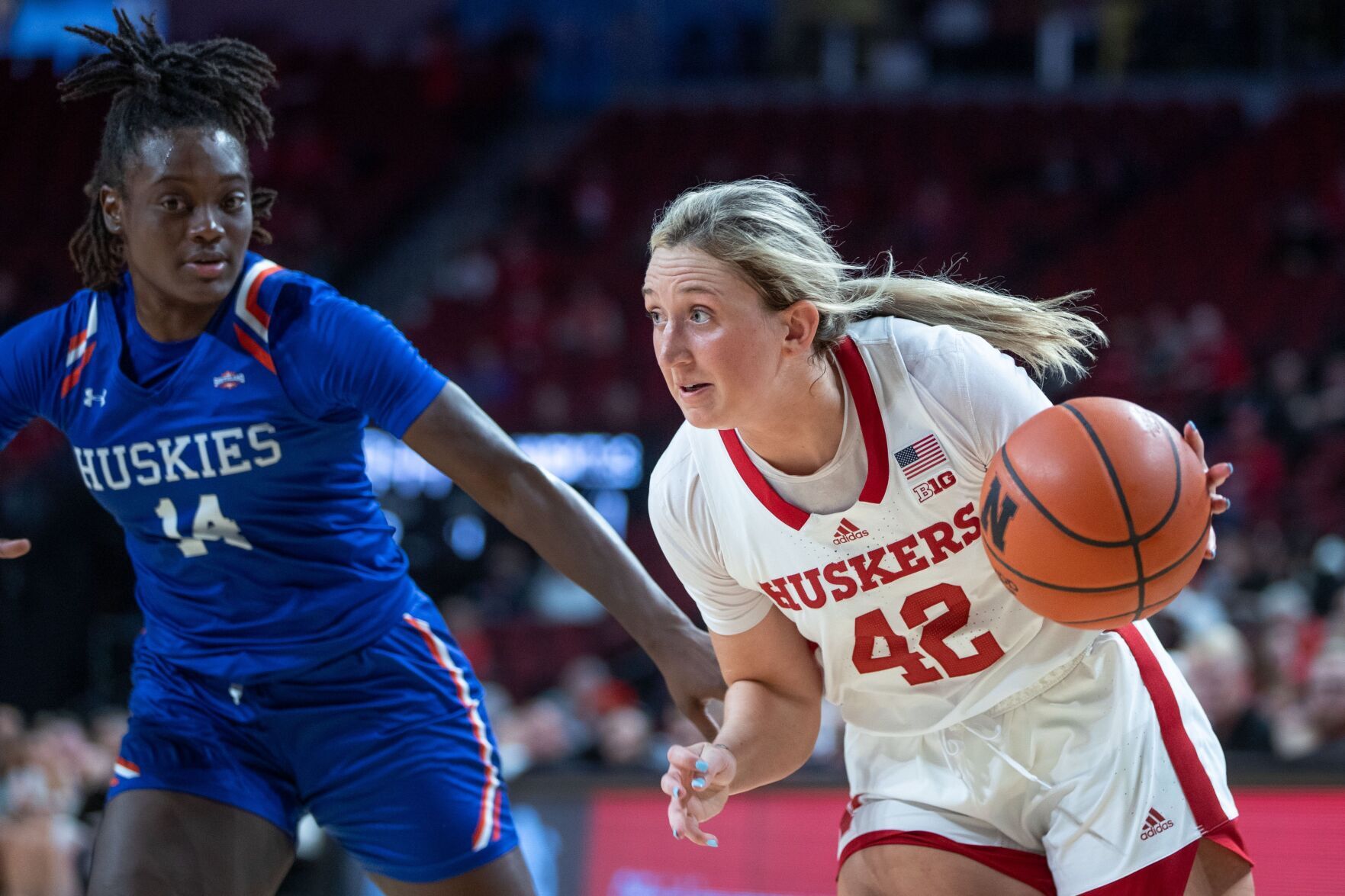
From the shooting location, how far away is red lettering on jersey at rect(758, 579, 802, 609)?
2.70 meters

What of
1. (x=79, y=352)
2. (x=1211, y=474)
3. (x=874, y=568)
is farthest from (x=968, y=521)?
(x=79, y=352)

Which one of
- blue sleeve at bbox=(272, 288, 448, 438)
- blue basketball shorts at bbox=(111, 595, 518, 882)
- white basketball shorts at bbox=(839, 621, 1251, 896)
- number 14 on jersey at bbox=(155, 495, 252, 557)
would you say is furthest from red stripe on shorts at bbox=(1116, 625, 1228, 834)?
number 14 on jersey at bbox=(155, 495, 252, 557)

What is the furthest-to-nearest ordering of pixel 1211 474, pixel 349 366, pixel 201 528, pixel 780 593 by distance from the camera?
pixel 201 528
pixel 349 366
pixel 780 593
pixel 1211 474

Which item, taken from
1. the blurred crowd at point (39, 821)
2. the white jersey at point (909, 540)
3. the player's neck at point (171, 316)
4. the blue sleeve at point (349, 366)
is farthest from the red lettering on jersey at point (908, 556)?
the blurred crowd at point (39, 821)

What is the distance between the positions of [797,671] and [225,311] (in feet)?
4.52

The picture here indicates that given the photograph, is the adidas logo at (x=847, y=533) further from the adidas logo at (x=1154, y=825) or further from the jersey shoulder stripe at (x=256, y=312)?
the jersey shoulder stripe at (x=256, y=312)

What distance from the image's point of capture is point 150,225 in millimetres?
2916

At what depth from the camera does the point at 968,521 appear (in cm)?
260

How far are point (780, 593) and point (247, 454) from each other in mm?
1096

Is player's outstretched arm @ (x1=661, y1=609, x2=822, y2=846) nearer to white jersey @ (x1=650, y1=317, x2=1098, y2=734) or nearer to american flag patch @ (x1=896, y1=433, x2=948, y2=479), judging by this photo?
white jersey @ (x1=650, y1=317, x2=1098, y2=734)

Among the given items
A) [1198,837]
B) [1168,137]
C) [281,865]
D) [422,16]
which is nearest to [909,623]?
[1198,837]

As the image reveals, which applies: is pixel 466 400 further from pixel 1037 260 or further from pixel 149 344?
pixel 1037 260

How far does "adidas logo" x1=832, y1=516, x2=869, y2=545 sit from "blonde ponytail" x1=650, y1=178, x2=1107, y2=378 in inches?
12.9

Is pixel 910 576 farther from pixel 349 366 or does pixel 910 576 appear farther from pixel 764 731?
pixel 349 366
